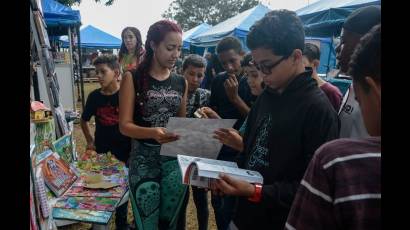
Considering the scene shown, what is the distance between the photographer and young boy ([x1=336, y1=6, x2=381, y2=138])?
4.95ft

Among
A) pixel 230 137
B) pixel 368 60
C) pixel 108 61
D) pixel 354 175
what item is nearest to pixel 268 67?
pixel 230 137

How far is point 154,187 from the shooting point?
1989 mm

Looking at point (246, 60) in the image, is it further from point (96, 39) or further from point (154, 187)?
point (96, 39)

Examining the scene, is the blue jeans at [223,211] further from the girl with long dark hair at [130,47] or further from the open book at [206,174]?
the girl with long dark hair at [130,47]

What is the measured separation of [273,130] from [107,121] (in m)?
2.15

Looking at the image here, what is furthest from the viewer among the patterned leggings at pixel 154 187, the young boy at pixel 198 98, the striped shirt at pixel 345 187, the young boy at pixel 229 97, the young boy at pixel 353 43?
the young boy at pixel 198 98

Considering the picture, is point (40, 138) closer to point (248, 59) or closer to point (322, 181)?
point (248, 59)

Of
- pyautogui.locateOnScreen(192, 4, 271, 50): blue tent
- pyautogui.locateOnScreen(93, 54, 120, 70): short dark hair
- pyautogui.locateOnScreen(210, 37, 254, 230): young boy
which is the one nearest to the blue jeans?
pyautogui.locateOnScreen(210, 37, 254, 230): young boy

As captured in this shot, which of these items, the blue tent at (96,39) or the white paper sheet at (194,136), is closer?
the white paper sheet at (194,136)

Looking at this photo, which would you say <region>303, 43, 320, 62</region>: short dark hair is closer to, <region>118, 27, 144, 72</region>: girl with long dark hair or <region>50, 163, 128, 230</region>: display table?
<region>50, 163, 128, 230</region>: display table

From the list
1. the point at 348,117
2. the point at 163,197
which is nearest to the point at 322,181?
the point at 348,117

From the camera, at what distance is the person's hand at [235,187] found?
1312 millimetres

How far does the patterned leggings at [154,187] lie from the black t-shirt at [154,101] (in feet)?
0.35

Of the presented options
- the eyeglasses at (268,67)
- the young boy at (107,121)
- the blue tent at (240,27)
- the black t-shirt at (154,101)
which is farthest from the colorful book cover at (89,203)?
the blue tent at (240,27)
